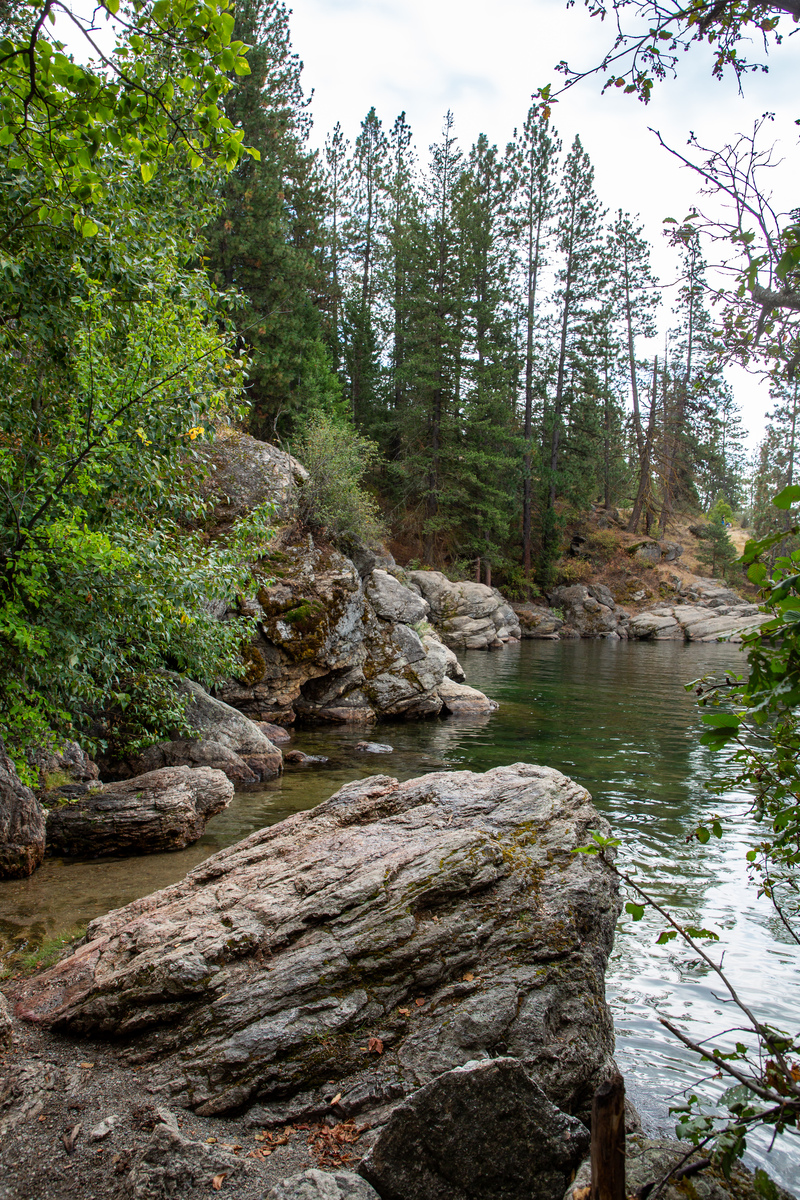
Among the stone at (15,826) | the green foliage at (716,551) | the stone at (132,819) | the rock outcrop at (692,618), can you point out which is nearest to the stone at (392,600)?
the stone at (132,819)

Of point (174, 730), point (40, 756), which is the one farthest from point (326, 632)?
point (40, 756)

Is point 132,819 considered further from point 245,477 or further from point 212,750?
point 245,477

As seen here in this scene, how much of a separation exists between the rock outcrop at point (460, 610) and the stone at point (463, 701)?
14.0m

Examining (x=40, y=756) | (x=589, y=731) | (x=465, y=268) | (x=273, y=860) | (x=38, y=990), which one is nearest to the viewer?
(x=38, y=990)

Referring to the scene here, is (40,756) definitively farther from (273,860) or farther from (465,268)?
(465,268)

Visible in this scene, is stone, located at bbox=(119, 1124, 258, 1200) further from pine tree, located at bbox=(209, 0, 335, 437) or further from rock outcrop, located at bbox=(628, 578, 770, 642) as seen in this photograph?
rock outcrop, located at bbox=(628, 578, 770, 642)

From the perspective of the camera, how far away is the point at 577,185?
4597 cm

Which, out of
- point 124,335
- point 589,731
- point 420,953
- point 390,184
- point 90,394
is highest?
point 390,184

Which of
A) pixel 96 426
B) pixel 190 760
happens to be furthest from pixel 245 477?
pixel 96 426

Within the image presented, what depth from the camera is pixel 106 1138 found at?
Answer: 121 inches

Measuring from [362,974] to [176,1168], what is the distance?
4.20 feet

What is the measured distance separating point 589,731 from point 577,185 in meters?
44.6

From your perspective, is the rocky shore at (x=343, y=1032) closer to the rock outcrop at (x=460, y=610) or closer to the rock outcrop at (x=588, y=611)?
the rock outcrop at (x=460, y=610)

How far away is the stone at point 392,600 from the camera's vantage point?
1844 cm
